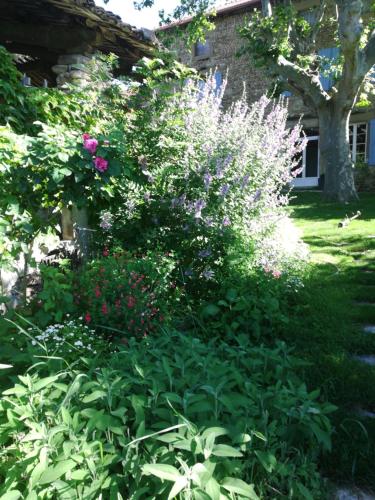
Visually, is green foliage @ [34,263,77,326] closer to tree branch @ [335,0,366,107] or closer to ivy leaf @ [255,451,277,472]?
ivy leaf @ [255,451,277,472]

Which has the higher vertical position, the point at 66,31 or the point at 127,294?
the point at 66,31

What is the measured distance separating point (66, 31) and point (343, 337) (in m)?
4.72

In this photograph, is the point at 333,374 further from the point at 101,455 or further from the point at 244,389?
the point at 101,455

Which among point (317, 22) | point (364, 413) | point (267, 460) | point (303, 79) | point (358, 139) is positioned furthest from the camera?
point (358, 139)

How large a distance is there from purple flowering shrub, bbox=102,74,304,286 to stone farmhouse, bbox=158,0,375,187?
14.0m

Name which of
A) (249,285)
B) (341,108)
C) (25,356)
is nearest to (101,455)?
(25,356)

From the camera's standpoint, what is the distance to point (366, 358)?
2.92 m

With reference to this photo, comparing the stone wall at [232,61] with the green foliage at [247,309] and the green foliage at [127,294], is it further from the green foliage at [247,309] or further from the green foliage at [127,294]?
the green foliage at [127,294]

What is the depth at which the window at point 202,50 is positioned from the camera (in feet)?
68.7

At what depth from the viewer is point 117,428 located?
1479 millimetres

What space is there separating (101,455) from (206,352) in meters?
0.94

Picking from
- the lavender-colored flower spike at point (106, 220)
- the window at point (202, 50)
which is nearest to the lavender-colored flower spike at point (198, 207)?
the lavender-colored flower spike at point (106, 220)

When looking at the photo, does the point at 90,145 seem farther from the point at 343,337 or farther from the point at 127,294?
the point at 343,337

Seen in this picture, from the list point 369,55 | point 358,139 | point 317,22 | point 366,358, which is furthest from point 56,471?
point 358,139
